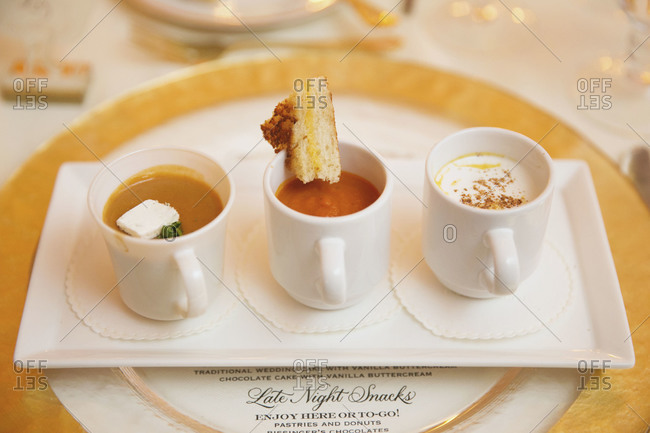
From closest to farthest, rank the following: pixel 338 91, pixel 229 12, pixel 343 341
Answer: pixel 343 341
pixel 338 91
pixel 229 12

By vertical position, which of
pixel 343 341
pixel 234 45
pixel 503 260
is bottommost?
pixel 343 341

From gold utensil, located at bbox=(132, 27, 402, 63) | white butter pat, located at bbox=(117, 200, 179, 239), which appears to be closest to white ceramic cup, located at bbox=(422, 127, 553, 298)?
white butter pat, located at bbox=(117, 200, 179, 239)

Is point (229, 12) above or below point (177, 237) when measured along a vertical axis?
above

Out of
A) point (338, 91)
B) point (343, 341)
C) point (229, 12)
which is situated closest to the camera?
point (343, 341)

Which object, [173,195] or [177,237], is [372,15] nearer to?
[173,195]

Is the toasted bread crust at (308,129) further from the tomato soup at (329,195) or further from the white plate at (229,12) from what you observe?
the white plate at (229,12)

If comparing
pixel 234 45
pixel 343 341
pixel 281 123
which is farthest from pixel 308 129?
pixel 234 45
